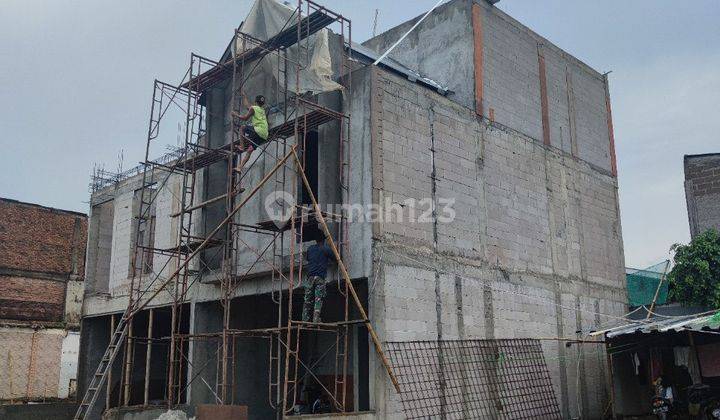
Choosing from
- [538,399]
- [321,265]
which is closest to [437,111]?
[321,265]

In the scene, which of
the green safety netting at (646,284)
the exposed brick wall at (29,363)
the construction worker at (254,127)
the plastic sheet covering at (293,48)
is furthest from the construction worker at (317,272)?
the exposed brick wall at (29,363)

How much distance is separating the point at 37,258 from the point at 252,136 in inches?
737

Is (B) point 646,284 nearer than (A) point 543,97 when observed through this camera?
No

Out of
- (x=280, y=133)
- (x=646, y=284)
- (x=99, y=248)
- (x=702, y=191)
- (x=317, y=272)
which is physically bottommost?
(x=317, y=272)

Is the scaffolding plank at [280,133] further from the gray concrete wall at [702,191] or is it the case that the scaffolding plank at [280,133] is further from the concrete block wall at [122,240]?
the gray concrete wall at [702,191]

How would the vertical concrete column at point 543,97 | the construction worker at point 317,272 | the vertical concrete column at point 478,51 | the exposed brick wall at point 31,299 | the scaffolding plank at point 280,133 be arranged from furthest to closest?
the exposed brick wall at point 31,299 → the vertical concrete column at point 543,97 → the vertical concrete column at point 478,51 → the scaffolding plank at point 280,133 → the construction worker at point 317,272

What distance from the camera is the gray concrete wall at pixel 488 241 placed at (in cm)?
1327

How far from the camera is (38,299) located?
1137 inches

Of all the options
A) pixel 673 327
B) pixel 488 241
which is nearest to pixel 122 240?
pixel 488 241

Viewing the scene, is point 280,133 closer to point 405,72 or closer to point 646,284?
point 405,72

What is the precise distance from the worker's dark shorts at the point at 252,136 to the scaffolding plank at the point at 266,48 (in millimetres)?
1605

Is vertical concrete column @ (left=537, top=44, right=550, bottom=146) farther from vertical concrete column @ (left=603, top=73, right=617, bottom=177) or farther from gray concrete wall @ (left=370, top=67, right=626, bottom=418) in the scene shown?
vertical concrete column @ (left=603, top=73, right=617, bottom=177)

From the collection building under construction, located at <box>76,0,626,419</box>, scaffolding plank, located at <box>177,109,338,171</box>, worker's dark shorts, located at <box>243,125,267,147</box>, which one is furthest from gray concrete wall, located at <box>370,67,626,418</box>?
worker's dark shorts, located at <box>243,125,267,147</box>

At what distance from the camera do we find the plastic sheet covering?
13805 mm
